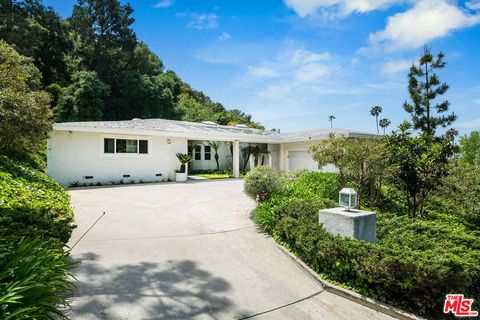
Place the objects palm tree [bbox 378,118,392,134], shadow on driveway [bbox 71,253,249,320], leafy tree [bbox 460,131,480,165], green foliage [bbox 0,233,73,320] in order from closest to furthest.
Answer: green foliage [bbox 0,233,73,320] → shadow on driveway [bbox 71,253,249,320] → leafy tree [bbox 460,131,480,165] → palm tree [bbox 378,118,392,134]

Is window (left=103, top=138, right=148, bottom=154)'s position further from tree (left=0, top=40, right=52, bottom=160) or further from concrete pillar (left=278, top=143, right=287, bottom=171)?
concrete pillar (left=278, top=143, right=287, bottom=171)

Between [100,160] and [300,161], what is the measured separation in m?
12.9

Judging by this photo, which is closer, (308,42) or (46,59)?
(308,42)

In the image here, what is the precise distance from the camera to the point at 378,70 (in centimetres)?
1350

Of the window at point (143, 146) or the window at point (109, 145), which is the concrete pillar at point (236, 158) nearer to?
the window at point (143, 146)

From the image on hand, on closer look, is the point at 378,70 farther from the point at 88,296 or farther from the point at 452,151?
the point at 88,296

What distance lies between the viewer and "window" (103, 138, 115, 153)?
47.8 feet

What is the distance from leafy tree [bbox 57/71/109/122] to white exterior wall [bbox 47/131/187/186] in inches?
587

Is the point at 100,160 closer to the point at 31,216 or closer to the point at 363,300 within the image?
the point at 31,216

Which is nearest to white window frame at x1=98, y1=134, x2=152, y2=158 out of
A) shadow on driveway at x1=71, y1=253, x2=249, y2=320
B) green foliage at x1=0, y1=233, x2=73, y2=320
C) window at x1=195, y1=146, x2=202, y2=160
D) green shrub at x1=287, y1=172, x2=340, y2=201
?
window at x1=195, y1=146, x2=202, y2=160

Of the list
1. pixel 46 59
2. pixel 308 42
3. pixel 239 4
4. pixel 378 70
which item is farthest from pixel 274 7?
pixel 46 59

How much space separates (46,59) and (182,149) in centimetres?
2517

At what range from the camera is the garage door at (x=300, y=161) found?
18.7 m

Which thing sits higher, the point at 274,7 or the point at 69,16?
the point at 69,16
